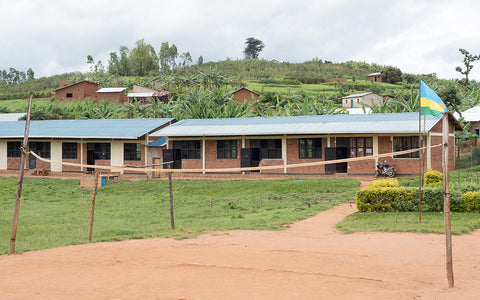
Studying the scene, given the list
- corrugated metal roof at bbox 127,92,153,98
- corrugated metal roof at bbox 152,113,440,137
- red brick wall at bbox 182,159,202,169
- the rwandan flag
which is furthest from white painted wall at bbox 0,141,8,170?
the rwandan flag

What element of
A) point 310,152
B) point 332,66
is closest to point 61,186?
point 310,152

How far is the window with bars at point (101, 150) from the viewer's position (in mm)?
34438

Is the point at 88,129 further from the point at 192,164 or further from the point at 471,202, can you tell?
the point at 471,202

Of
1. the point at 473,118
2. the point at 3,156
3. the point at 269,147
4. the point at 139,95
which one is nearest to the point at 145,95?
the point at 139,95

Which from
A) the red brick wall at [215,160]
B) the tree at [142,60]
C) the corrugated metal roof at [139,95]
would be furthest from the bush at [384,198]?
the tree at [142,60]

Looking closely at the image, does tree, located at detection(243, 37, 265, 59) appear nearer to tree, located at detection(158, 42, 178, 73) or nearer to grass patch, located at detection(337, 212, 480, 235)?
tree, located at detection(158, 42, 178, 73)

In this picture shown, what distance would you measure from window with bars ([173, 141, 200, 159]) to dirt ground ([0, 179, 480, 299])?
20063mm

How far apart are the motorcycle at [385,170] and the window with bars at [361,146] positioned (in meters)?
1.51

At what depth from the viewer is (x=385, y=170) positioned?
87.1 ft

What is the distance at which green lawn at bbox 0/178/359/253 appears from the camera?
13773 millimetres

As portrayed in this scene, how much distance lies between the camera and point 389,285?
773 cm

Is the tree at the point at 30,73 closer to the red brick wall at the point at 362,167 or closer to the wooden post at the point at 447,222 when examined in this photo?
the red brick wall at the point at 362,167

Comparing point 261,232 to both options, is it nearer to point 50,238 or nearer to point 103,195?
point 50,238

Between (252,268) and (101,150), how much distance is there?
27796mm
